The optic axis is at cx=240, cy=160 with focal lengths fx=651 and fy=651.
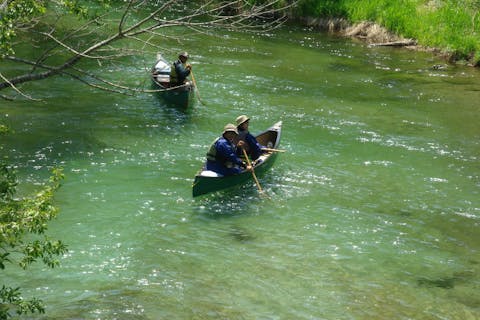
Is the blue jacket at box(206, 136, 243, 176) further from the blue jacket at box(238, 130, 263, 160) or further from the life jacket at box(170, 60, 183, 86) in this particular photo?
the life jacket at box(170, 60, 183, 86)

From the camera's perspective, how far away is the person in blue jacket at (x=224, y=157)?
1245 cm

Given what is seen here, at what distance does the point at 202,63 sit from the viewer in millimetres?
21359

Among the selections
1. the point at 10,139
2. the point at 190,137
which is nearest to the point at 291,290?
the point at 190,137

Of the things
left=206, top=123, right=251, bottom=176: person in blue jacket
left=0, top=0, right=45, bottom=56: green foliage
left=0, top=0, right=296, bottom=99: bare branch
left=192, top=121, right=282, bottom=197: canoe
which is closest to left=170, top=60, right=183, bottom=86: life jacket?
left=0, top=0, right=296, bottom=99: bare branch

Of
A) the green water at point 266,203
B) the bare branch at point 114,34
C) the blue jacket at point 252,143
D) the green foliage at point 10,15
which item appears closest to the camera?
the green foliage at point 10,15

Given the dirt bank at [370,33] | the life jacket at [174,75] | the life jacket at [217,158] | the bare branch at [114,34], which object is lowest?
the life jacket at [217,158]

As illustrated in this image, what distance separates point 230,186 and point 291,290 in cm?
366

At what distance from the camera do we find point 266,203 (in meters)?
12.5

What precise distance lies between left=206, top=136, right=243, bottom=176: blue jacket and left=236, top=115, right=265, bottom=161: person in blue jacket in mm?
599

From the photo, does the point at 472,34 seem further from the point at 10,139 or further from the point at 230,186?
the point at 10,139

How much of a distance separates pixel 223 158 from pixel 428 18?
52.3 ft

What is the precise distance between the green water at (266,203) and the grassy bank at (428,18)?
349 centimetres

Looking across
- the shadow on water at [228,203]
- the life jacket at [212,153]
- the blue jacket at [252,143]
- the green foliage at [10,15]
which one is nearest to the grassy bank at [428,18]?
the blue jacket at [252,143]

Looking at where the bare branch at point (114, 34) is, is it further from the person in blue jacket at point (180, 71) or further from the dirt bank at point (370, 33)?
the dirt bank at point (370, 33)
